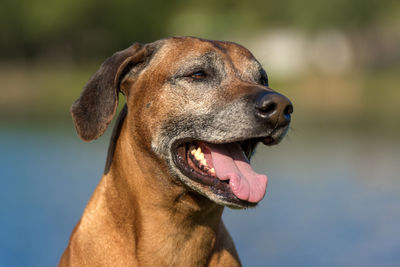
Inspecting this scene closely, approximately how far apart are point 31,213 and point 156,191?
6.10m

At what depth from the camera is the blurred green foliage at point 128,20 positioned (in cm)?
4219

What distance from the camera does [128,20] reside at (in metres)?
49.4

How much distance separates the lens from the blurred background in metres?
8.30

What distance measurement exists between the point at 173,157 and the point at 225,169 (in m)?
0.32

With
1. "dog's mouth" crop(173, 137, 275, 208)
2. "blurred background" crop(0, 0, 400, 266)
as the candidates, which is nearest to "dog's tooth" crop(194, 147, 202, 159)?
"dog's mouth" crop(173, 137, 275, 208)

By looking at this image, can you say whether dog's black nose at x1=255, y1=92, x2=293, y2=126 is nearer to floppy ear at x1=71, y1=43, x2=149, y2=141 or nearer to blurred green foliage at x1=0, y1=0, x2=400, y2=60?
floppy ear at x1=71, y1=43, x2=149, y2=141

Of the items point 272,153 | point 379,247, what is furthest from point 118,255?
point 272,153

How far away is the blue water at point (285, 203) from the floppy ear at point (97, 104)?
3.77m

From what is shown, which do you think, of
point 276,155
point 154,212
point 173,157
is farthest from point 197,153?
point 276,155

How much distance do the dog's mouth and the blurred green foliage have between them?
123 ft

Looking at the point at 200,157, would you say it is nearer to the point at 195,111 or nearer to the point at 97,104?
the point at 195,111

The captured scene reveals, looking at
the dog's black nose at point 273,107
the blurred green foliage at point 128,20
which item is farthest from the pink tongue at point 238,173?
the blurred green foliage at point 128,20

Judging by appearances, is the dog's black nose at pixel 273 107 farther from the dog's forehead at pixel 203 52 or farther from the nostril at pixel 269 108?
the dog's forehead at pixel 203 52

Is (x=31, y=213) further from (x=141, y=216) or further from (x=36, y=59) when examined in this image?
(x=36, y=59)
